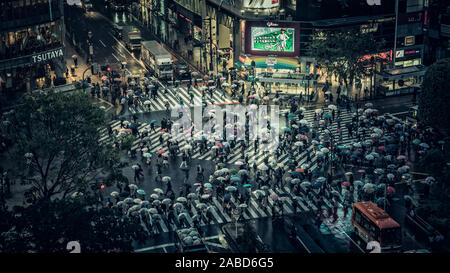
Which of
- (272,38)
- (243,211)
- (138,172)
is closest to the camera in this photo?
(243,211)

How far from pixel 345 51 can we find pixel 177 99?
21619 mm

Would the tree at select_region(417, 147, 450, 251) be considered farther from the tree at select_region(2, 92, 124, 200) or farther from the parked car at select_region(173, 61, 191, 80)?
the parked car at select_region(173, 61, 191, 80)

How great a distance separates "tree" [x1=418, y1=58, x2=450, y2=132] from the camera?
6175 cm

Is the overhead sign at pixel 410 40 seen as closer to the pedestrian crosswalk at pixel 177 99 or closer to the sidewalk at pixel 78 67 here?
the pedestrian crosswalk at pixel 177 99

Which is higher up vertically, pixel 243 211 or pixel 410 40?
pixel 410 40

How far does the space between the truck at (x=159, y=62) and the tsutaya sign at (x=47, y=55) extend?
12748 mm

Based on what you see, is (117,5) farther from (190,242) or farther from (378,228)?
(378,228)

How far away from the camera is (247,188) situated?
55156 mm

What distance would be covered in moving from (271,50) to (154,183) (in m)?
33.2

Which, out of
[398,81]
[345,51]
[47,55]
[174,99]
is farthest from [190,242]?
[398,81]

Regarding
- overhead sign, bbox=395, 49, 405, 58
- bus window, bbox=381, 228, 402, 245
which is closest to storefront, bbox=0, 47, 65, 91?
overhead sign, bbox=395, 49, 405, 58

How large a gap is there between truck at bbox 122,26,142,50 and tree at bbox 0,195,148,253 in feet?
206

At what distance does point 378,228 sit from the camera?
43688mm
